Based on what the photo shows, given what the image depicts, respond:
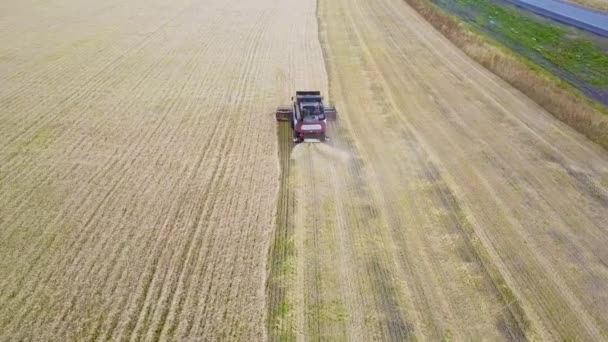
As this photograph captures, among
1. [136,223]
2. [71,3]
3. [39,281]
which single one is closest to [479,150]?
[136,223]

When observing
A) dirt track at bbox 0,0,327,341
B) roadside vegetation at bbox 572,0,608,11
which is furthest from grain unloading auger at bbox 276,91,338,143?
roadside vegetation at bbox 572,0,608,11

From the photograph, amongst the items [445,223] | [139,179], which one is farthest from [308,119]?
[445,223]

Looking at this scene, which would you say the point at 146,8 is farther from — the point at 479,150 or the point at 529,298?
the point at 529,298

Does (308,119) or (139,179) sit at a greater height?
(308,119)

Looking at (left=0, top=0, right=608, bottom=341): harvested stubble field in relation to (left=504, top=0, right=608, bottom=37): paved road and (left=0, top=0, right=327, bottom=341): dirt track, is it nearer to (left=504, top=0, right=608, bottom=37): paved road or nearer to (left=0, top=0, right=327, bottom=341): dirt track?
(left=0, top=0, right=327, bottom=341): dirt track

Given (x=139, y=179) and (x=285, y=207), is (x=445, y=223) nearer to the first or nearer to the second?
(x=285, y=207)
